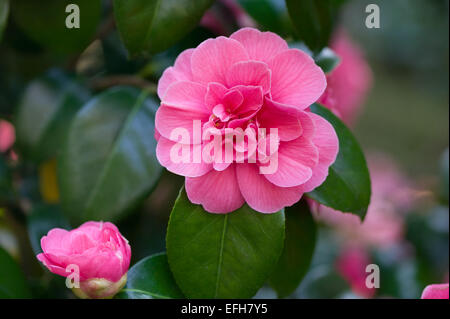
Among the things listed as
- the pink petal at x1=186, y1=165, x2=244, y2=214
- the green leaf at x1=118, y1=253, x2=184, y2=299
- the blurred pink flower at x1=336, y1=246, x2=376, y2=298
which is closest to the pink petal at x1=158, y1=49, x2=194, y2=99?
the pink petal at x1=186, y1=165, x2=244, y2=214

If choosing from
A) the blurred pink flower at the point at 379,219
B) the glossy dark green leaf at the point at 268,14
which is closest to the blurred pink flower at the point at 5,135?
the glossy dark green leaf at the point at 268,14

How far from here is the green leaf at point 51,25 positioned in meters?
0.89

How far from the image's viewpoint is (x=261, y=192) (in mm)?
→ 623

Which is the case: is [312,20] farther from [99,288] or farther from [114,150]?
[99,288]

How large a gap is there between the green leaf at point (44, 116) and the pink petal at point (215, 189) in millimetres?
374

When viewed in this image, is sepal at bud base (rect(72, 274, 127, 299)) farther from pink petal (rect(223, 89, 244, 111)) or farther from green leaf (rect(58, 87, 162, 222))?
pink petal (rect(223, 89, 244, 111))

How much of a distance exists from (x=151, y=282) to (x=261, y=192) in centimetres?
19

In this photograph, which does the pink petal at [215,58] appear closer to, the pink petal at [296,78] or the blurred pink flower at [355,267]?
the pink petal at [296,78]

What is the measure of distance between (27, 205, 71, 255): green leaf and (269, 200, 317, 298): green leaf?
339 millimetres

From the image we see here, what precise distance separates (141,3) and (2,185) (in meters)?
0.45

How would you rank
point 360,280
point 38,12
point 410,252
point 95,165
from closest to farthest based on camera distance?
point 95,165 < point 38,12 < point 360,280 < point 410,252

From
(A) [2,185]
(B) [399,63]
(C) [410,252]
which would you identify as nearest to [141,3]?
(A) [2,185]
